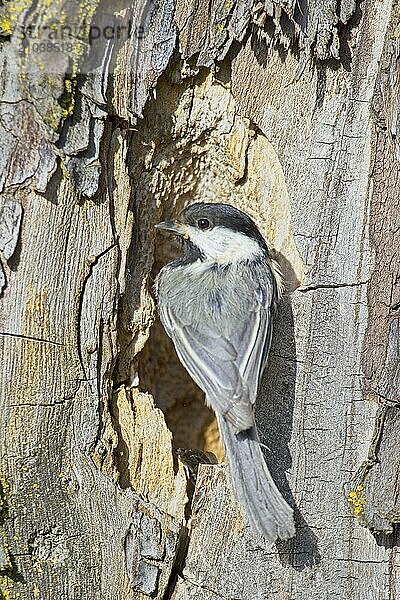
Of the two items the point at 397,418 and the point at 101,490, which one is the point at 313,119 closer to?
the point at 397,418

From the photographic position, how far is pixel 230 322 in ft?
8.05

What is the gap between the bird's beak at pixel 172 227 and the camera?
2.58 m

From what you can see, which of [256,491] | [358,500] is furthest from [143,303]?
[358,500]

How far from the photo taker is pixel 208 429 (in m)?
3.45

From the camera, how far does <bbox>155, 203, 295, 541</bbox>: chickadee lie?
226 cm

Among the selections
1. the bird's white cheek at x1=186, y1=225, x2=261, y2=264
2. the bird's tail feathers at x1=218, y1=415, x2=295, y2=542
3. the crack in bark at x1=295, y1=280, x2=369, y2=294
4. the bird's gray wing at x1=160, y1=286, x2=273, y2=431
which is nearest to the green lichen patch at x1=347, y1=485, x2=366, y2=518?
the bird's tail feathers at x1=218, y1=415, x2=295, y2=542

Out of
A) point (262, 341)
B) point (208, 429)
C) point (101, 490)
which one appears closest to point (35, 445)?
point (101, 490)

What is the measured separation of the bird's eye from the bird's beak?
0.06m

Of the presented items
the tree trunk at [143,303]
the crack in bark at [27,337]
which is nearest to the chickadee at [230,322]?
the tree trunk at [143,303]

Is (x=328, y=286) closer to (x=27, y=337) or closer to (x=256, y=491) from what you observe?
(x=256, y=491)

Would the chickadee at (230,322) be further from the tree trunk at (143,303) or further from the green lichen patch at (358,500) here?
the green lichen patch at (358,500)

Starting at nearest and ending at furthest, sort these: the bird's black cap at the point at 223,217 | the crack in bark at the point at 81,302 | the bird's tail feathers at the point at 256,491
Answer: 1. the bird's tail feathers at the point at 256,491
2. the crack in bark at the point at 81,302
3. the bird's black cap at the point at 223,217

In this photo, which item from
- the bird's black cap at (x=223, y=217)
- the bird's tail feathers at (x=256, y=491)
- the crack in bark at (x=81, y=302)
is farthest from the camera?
the bird's black cap at (x=223, y=217)

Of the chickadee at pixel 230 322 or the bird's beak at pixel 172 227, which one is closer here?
the chickadee at pixel 230 322
